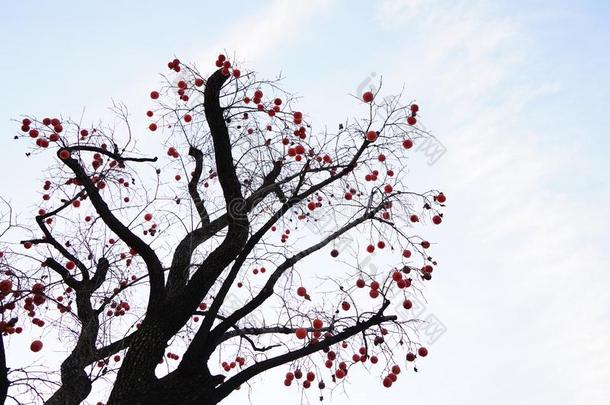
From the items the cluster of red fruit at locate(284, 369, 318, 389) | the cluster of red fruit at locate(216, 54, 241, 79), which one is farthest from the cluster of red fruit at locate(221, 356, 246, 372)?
the cluster of red fruit at locate(216, 54, 241, 79)

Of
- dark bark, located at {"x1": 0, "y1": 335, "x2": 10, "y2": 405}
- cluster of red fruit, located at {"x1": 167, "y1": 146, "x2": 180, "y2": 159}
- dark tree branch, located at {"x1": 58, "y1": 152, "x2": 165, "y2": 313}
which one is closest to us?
dark bark, located at {"x1": 0, "y1": 335, "x2": 10, "y2": 405}

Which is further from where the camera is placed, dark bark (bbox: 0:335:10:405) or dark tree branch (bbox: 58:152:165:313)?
dark tree branch (bbox: 58:152:165:313)

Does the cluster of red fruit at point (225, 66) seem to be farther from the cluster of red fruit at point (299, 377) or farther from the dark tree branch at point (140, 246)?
the cluster of red fruit at point (299, 377)

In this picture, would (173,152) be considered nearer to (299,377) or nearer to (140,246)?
(140,246)

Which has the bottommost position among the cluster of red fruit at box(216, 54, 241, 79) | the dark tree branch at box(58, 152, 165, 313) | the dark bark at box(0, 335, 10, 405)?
Answer: the dark bark at box(0, 335, 10, 405)

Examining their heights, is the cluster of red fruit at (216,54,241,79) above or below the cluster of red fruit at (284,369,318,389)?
above

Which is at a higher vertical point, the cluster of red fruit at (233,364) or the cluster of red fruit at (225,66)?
the cluster of red fruit at (225,66)

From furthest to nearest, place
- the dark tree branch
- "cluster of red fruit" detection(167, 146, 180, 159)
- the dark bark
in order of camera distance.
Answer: "cluster of red fruit" detection(167, 146, 180, 159)
the dark tree branch
the dark bark

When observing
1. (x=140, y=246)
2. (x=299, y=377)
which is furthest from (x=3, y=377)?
(x=299, y=377)

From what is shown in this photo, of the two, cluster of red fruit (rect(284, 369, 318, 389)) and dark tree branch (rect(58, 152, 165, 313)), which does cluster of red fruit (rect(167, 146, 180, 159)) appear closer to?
dark tree branch (rect(58, 152, 165, 313))

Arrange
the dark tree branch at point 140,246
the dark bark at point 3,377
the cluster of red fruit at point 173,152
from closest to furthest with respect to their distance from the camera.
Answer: the dark bark at point 3,377
the dark tree branch at point 140,246
the cluster of red fruit at point 173,152

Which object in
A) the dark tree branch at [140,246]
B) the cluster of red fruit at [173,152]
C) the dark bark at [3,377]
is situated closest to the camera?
the dark bark at [3,377]

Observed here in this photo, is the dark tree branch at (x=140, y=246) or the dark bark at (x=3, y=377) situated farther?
the dark tree branch at (x=140, y=246)

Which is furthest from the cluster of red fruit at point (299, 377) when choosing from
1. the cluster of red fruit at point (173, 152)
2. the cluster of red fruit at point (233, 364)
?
the cluster of red fruit at point (173, 152)
